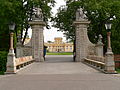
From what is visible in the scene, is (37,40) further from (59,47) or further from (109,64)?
(59,47)

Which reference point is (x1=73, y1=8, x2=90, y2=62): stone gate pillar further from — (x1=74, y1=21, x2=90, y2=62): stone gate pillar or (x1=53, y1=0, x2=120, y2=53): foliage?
(x1=53, y1=0, x2=120, y2=53): foliage

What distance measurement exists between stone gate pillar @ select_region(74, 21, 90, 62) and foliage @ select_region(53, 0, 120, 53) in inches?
257

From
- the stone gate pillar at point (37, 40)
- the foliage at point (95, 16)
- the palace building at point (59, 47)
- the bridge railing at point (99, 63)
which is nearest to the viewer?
the bridge railing at point (99, 63)

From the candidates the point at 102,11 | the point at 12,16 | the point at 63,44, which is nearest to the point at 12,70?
the point at 12,16

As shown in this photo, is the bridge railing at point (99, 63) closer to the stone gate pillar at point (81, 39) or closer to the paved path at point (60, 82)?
the paved path at point (60, 82)

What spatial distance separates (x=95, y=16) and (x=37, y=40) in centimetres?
1248

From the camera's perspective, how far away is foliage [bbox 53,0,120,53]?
32469mm

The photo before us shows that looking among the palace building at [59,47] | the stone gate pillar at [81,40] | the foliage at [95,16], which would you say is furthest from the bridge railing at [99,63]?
the palace building at [59,47]

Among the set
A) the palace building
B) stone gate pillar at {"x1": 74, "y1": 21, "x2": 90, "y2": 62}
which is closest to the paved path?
stone gate pillar at {"x1": 74, "y1": 21, "x2": 90, "y2": 62}

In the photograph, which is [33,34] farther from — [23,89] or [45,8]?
[23,89]

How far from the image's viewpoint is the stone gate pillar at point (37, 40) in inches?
1020

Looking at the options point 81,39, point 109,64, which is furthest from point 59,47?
point 109,64

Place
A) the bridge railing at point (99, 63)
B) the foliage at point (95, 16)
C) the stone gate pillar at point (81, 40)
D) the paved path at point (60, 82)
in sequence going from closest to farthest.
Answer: the paved path at point (60, 82) < the bridge railing at point (99, 63) < the stone gate pillar at point (81, 40) < the foliage at point (95, 16)

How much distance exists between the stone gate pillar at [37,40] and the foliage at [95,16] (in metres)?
9.60
